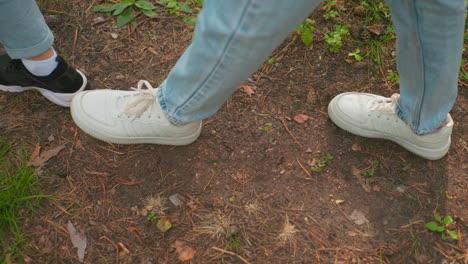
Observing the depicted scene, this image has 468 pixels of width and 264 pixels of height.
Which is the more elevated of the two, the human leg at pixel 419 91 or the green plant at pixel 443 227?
the human leg at pixel 419 91

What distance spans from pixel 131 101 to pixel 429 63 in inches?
51.0

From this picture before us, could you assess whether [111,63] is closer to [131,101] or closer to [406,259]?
[131,101]

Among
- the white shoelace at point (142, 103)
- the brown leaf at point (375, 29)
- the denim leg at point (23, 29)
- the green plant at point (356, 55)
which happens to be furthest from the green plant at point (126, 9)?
the brown leaf at point (375, 29)

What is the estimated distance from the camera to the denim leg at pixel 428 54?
121cm

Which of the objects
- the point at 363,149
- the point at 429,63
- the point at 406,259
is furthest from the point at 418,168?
the point at 429,63

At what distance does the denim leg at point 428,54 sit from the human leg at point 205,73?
0.41m

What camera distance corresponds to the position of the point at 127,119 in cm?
182

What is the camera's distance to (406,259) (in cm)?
164

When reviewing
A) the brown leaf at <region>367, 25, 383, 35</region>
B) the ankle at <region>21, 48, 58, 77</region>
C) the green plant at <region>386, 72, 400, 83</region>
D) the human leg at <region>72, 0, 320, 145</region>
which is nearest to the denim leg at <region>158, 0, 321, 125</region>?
the human leg at <region>72, 0, 320, 145</region>

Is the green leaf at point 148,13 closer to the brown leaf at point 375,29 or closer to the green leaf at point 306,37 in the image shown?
the green leaf at point 306,37

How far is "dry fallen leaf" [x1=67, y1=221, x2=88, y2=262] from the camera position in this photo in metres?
1.59

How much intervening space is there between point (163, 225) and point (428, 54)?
50.2 inches

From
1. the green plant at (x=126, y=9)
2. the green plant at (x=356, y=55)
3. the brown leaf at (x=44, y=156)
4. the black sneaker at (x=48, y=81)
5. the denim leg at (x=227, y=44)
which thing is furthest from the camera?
the green plant at (x=126, y=9)

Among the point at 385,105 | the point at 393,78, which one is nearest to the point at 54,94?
the point at 385,105
